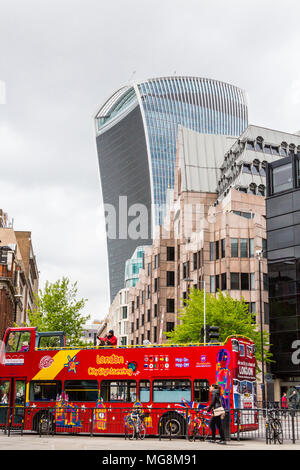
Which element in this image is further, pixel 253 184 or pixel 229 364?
pixel 253 184

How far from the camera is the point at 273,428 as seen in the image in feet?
71.1

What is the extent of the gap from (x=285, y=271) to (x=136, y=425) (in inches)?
1645

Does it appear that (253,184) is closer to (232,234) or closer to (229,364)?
(232,234)

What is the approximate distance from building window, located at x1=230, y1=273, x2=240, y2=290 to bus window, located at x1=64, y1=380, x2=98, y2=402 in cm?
4782

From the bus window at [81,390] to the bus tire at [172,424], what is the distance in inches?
135

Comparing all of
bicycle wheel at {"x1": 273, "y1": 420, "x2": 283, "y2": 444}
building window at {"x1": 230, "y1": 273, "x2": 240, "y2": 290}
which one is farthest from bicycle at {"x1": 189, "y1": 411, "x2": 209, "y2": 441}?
building window at {"x1": 230, "y1": 273, "x2": 240, "y2": 290}

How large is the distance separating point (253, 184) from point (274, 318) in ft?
97.5

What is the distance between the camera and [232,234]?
73.4m

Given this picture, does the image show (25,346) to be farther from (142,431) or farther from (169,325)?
(169,325)

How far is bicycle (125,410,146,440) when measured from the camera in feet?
76.9

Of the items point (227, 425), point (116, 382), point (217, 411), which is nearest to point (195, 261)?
point (116, 382)

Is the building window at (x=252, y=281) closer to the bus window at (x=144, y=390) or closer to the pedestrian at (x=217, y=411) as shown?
the bus window at (x=144, y=390)

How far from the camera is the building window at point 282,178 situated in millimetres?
64562
